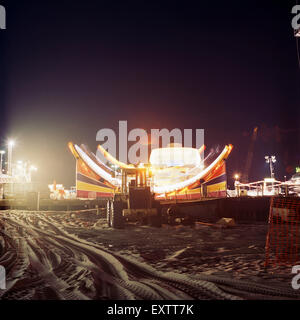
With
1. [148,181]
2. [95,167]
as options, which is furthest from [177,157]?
[148,181]

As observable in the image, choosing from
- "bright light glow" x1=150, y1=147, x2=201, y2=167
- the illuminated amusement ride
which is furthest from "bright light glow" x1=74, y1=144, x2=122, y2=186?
"bright light glow" x1=150, y1=147, x2=201, y2=167

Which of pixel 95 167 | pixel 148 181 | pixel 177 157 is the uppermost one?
pixel 177 157

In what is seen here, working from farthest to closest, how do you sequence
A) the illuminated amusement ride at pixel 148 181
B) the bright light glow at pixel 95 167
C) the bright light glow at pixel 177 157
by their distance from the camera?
the bright light glow at pixel 177 157 → the bright light glow at pixel 95 167 → the illuminated amusement ride at pixel 148 181

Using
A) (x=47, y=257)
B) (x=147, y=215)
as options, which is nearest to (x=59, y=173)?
(x=147, y=215)

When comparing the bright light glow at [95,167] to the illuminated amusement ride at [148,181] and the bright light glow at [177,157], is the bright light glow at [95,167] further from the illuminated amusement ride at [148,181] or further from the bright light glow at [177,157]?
the bright light glow at [177,157]

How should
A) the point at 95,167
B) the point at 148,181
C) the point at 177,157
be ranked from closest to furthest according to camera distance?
the point at 148,181 → the point at 95,167 → the point at 177,157

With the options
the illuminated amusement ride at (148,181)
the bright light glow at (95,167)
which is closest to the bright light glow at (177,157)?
the illuminated amusement ride at (148,181)

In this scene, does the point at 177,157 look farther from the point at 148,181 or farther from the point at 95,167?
the point at 148,181

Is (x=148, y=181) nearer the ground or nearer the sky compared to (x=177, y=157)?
nearer the ground

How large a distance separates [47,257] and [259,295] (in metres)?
6.17

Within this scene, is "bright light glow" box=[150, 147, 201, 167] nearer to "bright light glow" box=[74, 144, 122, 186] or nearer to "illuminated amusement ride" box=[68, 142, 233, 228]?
"illuminated amusement ride" box=[68, 142, 233, 228]

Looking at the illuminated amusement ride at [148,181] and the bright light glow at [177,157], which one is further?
the bright light glow at [177,157]

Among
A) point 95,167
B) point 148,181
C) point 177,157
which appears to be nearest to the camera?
point 148,181
